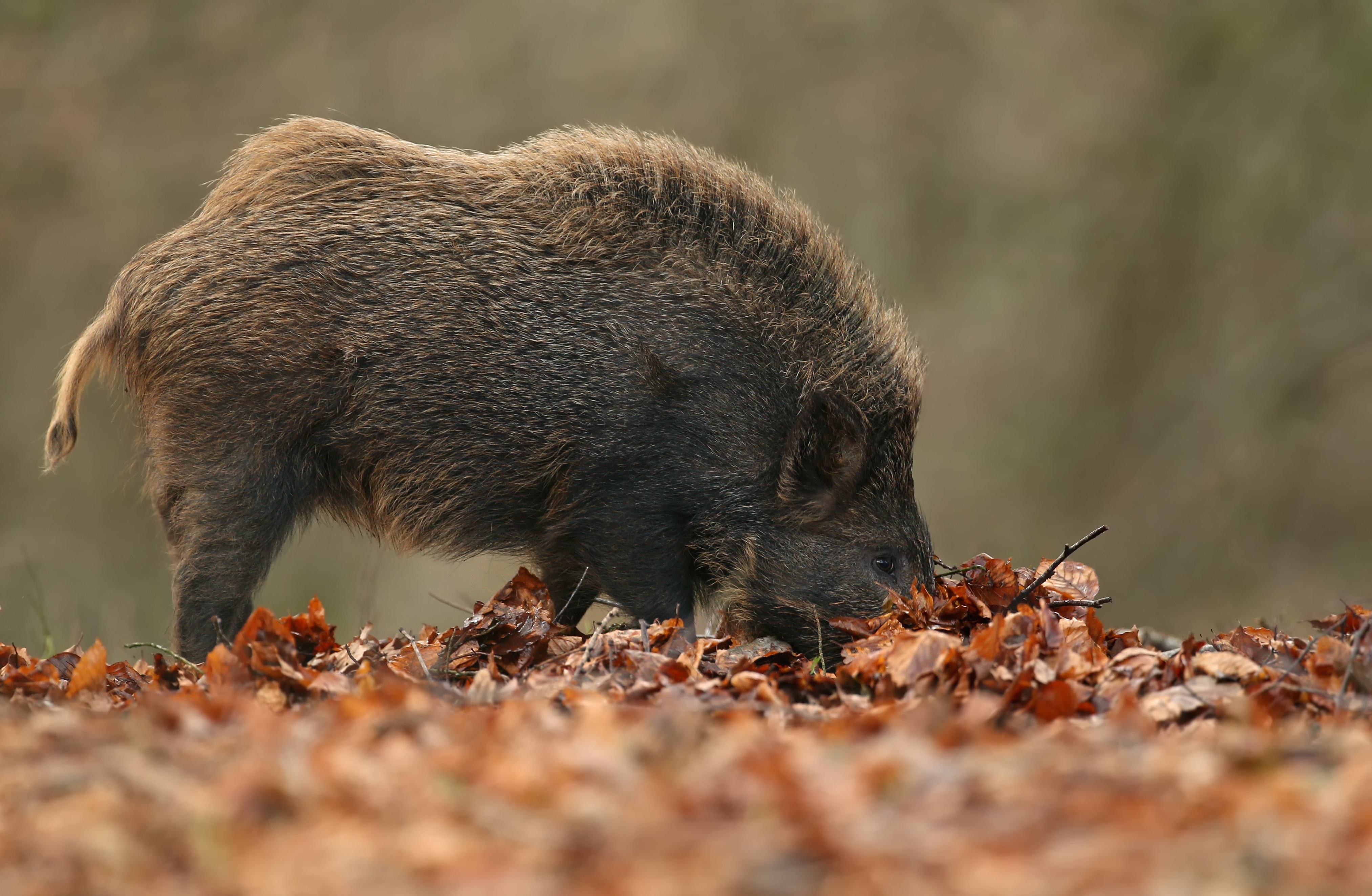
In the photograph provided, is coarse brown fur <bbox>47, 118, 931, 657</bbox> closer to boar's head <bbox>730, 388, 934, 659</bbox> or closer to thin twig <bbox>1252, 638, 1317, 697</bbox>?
boar's head <bbox>730, 388, 934, 659</bbox>

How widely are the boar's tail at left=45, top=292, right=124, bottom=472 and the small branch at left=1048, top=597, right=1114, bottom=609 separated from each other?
12.0ft

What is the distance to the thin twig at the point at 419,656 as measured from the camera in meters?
3.77

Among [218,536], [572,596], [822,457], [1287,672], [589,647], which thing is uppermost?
[822,457]

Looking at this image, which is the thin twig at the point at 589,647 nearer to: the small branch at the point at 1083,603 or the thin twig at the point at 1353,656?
the small branch at the point at 1083,603

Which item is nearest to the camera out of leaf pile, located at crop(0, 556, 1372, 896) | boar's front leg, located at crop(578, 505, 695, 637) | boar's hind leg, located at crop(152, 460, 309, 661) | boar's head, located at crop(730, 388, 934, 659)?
leaf pile, located at crop(0, 556, 1372, 896)

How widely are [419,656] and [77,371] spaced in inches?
88.2

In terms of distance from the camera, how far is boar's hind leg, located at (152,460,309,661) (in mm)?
4824

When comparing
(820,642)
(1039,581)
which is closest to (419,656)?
(820,642)

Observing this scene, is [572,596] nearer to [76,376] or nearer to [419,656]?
[419,656]

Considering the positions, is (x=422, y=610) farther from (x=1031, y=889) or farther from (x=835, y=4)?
(x=1031, y=889)

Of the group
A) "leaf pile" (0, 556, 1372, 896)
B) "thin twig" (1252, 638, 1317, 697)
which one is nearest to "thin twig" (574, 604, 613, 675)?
"leaf pile" (0, 556, 1372, 896)

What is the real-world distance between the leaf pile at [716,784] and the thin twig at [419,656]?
0.24 meters

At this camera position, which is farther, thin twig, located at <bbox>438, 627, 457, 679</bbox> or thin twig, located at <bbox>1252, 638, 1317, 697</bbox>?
thin twig, located at <bbox>438, 627, 457, 679</bbox>

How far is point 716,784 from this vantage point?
2.12 m
